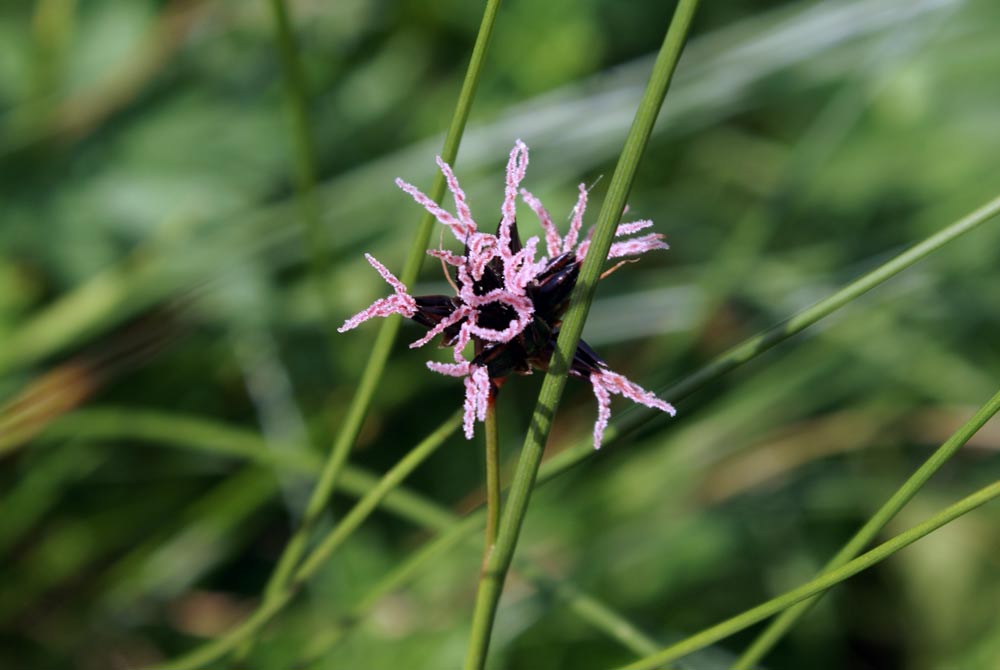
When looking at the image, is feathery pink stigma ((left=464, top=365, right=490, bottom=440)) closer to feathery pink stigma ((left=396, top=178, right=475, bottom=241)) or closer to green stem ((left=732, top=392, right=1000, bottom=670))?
feathery pink stigma ((left=396, top=178, right=475, bottom=241))

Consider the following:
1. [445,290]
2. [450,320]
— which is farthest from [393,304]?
[445,290]

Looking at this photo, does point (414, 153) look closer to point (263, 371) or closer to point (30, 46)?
point (263, 371)

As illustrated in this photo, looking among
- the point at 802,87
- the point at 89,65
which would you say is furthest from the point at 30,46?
the point at 802,87

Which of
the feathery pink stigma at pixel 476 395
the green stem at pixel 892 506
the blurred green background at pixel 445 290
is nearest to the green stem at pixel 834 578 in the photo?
the green stem at pixel 892 506

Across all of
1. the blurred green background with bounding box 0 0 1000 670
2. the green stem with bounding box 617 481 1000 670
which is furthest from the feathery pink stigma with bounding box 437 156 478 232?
the blurred green background with bounding box 0 0 1000 670

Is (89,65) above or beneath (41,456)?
above
